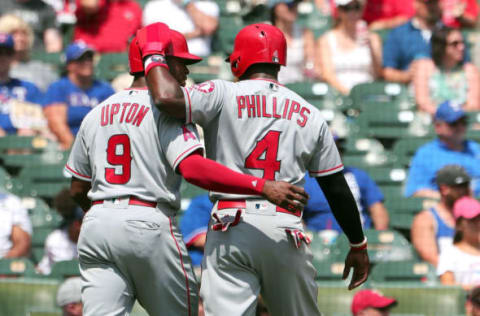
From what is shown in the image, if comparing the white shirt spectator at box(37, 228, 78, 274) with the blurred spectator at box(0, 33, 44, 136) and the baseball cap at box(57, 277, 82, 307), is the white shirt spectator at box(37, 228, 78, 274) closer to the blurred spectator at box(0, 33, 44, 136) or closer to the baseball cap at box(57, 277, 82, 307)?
the baseball cap at box(57, 277, 82, 307)

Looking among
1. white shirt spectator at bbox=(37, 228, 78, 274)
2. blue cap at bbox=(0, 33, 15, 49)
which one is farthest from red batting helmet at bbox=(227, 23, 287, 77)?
blue cap at bbox=(0, 33, 15, 49)

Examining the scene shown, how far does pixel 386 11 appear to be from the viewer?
9.43m

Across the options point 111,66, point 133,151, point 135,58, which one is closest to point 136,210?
point 133,151

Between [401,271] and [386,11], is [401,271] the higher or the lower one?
the lower one

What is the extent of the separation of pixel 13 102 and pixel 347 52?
2.96 metres

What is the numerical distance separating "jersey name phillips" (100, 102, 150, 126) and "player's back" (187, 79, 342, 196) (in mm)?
275

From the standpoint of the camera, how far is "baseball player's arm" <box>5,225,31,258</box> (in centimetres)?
686

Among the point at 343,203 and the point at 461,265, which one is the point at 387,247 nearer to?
the point at 461,265

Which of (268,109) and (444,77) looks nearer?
(268,109)

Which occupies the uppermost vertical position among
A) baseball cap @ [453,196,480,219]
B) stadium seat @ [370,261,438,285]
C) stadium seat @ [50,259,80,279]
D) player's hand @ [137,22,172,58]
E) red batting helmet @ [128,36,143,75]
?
player's hand @ [137,22,172,58]

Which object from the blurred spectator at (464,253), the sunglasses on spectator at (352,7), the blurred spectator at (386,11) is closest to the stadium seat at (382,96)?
the sunglasses on spectator at (352,7)

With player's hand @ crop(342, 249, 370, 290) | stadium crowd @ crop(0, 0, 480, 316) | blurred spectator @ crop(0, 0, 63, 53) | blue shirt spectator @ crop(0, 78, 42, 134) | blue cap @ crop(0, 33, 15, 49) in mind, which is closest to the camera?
player's hand @ crop(342, 249, 370, 290)

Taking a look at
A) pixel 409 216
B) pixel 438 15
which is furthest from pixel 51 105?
pixel 438 15

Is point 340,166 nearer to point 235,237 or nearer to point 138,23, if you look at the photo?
point 235,237
